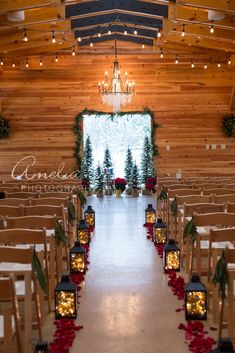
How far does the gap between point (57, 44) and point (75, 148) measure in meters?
3.10

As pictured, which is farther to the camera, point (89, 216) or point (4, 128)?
point (4, 128)

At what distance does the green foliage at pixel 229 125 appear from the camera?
14508mm

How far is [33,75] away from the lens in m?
14.5

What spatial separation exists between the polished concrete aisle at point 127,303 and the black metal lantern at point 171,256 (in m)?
0.15

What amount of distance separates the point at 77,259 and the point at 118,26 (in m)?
9.26

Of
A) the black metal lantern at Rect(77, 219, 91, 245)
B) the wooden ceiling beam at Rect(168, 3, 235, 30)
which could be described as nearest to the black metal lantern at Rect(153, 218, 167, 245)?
the black metal lantern at Rect(77, 219, 91, 245)

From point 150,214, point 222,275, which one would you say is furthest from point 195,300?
point 150,214

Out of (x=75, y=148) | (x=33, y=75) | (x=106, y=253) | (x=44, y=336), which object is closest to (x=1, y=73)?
(x=33, y=75)

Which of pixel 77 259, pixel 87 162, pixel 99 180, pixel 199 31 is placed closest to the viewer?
pixel 77 259

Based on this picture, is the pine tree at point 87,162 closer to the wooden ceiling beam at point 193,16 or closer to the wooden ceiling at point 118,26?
the wooden ceiling at point 118,26

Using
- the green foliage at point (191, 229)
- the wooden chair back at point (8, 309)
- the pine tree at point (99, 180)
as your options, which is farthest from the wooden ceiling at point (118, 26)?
the wooden chair back at point (8, 309)

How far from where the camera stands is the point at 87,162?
576 inches

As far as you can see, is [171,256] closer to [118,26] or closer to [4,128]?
[118,26]

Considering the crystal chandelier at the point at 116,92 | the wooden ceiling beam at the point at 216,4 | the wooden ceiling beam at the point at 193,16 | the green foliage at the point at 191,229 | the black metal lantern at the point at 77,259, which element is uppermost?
the wooden ceiling beam at the point at 193,16
